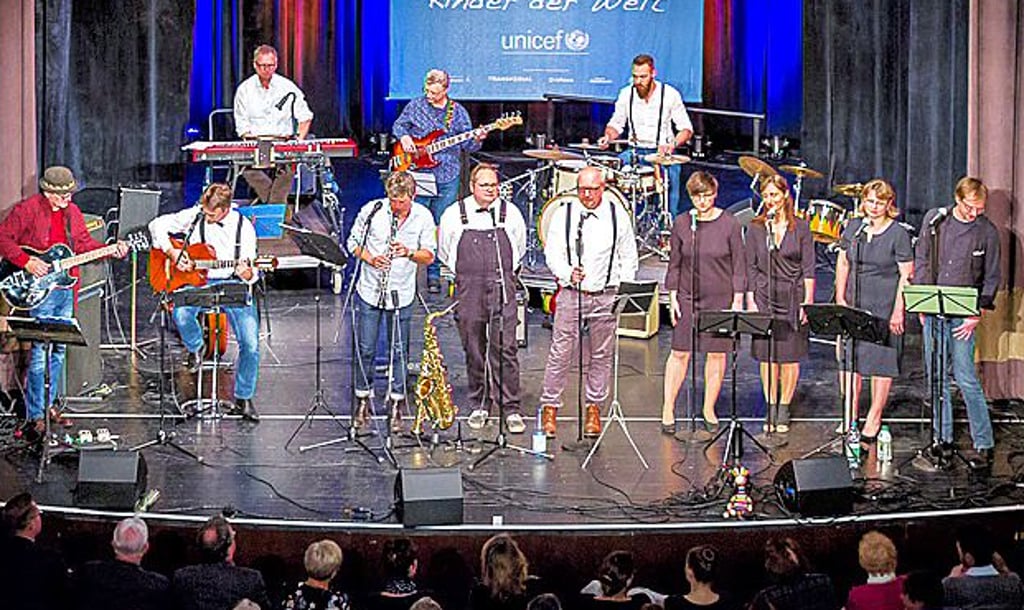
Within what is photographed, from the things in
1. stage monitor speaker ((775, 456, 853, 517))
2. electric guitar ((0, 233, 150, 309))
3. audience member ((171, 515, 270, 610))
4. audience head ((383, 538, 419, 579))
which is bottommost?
audience member ((171, 515, 270, 610))

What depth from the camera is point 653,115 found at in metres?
17.3

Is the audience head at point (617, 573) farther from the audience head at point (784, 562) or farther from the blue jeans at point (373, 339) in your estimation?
the blue jeans at point (373, 339)

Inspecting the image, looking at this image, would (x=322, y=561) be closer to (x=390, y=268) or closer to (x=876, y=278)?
(x=390, y=268)

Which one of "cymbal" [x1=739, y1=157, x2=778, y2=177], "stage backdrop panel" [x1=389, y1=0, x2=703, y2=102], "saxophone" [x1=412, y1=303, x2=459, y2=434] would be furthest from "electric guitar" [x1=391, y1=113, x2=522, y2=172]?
"stage backdrop panel" [x1=389, y1=0, x2=703, y2=102]

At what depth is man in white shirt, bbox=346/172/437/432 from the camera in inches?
488

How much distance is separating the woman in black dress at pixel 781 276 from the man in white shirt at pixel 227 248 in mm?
3503

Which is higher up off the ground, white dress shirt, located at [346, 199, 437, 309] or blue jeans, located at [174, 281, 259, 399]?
white dress shirt, located at [346, 199, 437, 309]

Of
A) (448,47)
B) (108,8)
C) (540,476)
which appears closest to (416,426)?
(540,476)

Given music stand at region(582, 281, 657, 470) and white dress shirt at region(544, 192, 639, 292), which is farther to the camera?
white dress shirt at region(544, 192, 639, 292)

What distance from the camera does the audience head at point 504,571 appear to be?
29.3 feet

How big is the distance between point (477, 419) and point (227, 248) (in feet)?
7.03

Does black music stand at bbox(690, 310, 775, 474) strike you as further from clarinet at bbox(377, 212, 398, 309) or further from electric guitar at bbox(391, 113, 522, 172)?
electric guitar at bbox(391, 113, 522, 172)

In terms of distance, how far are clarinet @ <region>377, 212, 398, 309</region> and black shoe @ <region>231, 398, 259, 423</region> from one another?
123 centimetres

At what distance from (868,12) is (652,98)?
314 cm
